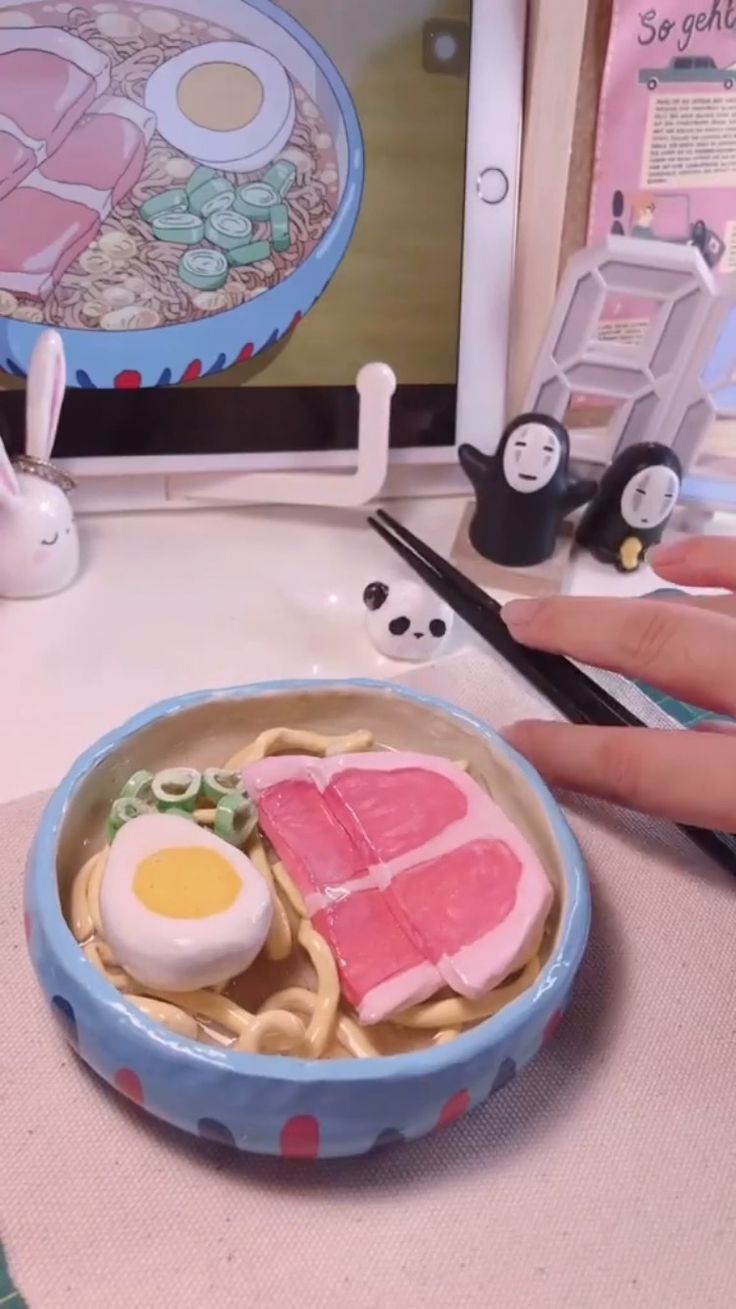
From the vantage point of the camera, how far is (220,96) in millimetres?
547

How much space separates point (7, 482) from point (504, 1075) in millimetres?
345

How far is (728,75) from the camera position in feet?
1.95

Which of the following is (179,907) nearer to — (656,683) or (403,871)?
(403,871)

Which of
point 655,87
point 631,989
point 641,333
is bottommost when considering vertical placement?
point 631,989

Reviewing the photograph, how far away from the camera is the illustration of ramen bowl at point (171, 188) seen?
1.75ft

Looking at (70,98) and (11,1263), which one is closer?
(11,1263)

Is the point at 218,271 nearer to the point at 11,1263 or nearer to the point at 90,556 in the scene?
the point at 90,556

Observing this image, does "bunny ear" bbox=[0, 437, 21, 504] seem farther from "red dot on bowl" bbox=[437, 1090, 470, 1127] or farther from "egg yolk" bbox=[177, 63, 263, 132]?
"red dot on bowl" bbox=[437, 1090, 470, 1127]

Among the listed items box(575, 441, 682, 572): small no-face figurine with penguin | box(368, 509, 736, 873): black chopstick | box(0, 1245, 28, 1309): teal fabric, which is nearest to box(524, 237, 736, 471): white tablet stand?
box(575, 441, 682, 572): small no-face figurine with penguin

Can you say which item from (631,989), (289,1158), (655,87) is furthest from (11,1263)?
(655,87)

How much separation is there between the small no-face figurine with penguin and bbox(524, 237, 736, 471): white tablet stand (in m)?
0.02

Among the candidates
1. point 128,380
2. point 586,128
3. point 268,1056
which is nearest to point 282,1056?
point 268,1056

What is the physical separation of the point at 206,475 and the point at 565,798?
0.28 metres

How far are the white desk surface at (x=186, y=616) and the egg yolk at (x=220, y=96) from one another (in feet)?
0.64
